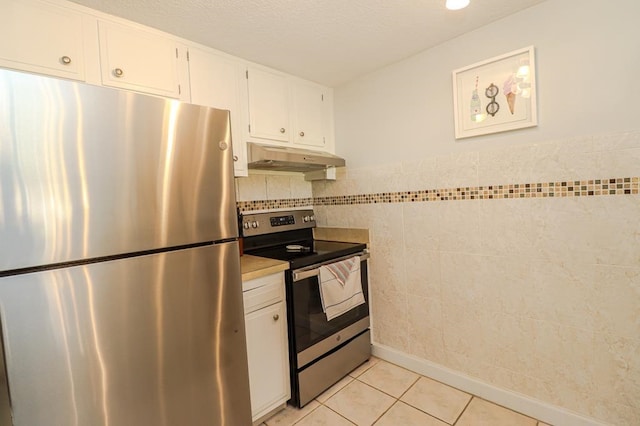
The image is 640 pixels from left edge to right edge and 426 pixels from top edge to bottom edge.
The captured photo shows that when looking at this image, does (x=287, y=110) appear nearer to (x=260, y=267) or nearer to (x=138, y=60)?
(x=138, y=60)

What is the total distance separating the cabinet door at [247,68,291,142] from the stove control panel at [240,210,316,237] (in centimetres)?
60

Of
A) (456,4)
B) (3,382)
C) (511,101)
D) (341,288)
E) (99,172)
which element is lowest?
(341,288)

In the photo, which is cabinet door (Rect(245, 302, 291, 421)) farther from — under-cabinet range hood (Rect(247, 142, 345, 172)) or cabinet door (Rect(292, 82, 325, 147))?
cabinet door (Rect(292, 82, 325, 147))

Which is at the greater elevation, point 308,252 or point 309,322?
point 308,252

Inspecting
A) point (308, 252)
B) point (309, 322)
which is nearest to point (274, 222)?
point (308, 252)

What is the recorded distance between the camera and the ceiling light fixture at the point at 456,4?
1452 mm

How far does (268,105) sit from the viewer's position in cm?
208

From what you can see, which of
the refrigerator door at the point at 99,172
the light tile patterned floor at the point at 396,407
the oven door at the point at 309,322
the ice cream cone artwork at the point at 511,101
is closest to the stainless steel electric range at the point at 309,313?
the oven door at the point at 309,322

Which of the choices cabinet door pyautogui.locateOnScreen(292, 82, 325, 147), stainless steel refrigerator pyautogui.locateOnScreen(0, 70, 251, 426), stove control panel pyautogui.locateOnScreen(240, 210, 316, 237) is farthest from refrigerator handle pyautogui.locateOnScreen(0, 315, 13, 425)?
cabinet door pyautogui.locateOnScreen(292, 82, 325, 147)

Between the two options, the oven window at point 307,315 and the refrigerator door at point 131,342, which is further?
the oven window at point 307,315

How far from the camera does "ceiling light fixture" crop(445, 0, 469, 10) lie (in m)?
1.45

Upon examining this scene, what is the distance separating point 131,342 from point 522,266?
74.8 inches

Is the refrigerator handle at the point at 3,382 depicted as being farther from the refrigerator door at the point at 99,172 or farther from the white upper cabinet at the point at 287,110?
the white upper cabinet at the point at 287,110

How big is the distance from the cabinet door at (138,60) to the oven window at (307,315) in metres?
1.30
